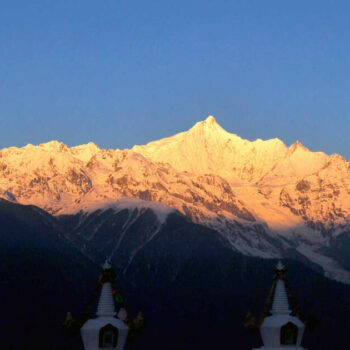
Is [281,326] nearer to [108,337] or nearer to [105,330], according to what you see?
[108,337]

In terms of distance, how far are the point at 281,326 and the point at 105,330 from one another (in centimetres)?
1094

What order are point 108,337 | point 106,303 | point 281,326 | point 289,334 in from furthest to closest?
point 289,334 < point 106,303 < point 281,326 < point 108,337

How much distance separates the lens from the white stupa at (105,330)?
254ft

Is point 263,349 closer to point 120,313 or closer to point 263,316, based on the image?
point 263,316

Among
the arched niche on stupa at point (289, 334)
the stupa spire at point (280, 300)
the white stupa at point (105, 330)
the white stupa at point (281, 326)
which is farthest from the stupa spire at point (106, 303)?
the arched niche on stupa at point (289, 334)

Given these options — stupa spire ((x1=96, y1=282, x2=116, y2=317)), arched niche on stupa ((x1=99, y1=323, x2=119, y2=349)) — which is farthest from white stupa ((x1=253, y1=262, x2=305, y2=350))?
stupa spire ((x1=96, y1=282, x2=116, y2=317))

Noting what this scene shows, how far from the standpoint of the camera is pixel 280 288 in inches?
3081

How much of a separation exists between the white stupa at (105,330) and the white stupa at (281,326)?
8888mm

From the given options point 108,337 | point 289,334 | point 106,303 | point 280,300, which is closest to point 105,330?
point 108,337

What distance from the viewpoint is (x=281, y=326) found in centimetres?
7788

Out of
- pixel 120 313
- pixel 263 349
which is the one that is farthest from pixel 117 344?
pixel 263 349

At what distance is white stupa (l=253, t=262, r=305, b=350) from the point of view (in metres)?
77.9

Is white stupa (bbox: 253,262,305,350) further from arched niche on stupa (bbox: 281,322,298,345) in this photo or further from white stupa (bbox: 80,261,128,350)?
white stupa (bbox: 80,261,128,350)

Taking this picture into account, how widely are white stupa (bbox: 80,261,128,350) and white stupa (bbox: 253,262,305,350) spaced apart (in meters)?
8.89
